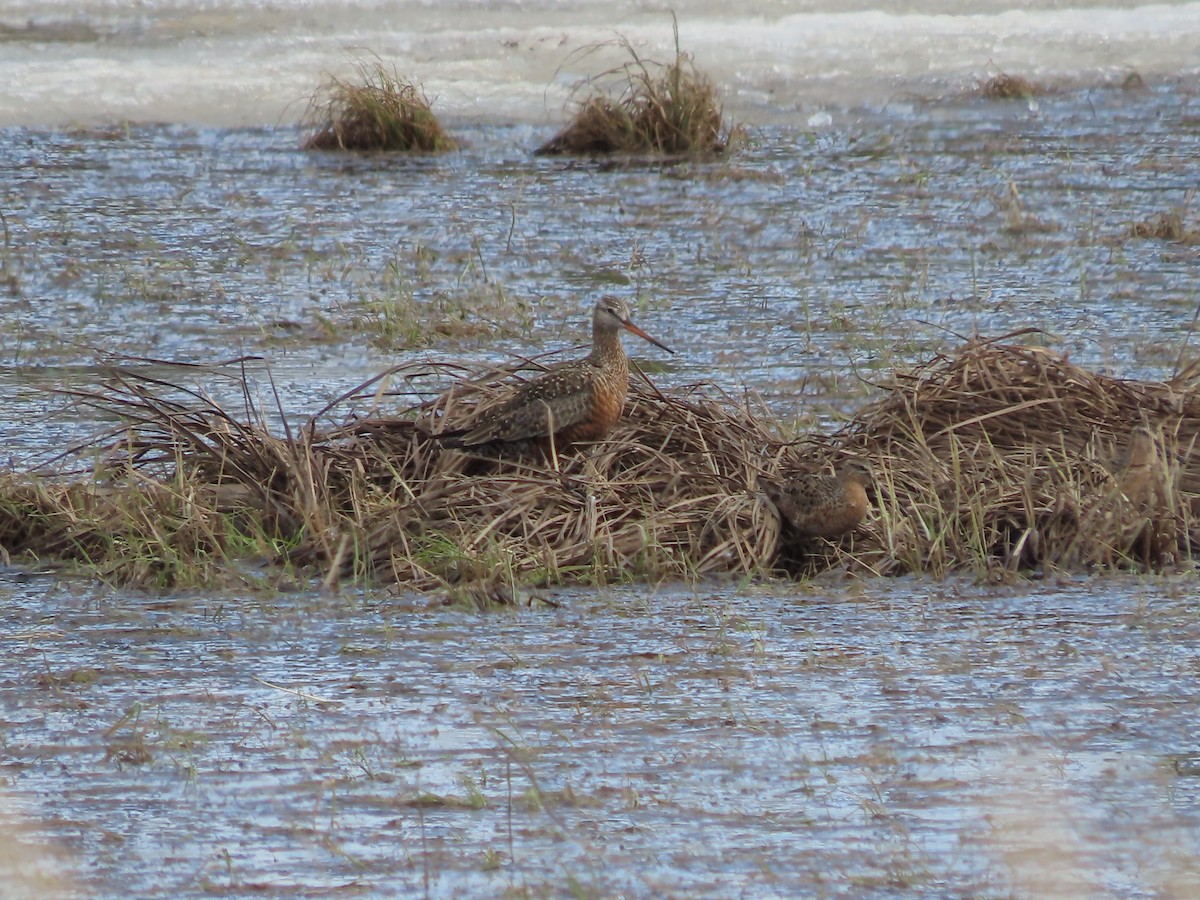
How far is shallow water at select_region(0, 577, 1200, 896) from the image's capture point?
4582mm

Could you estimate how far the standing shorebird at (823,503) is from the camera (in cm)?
666

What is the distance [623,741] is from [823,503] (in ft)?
5.39

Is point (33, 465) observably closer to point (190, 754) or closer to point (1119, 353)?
point (190, 754)

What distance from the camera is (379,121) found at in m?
17.2

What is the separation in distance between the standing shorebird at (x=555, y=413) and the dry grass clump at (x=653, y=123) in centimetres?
961

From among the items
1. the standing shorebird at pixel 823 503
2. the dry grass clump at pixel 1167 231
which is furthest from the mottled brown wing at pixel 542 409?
the dry grass clump at pixel 1167 231

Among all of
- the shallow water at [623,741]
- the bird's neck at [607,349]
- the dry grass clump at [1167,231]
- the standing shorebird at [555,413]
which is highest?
the bird's neck at [607,349]

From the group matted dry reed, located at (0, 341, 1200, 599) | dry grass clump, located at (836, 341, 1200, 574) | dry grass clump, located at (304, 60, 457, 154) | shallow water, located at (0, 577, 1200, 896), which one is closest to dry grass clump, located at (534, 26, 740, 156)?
dry grass clump, located at (304, 60, 457, 154)

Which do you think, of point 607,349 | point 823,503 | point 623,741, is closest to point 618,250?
point 607,349

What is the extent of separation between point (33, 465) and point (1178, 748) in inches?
184

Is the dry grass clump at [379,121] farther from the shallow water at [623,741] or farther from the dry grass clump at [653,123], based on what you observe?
the shallow water at [623,741]

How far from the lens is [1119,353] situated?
9.99m

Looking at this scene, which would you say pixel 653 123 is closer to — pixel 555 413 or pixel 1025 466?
pixel 555 413

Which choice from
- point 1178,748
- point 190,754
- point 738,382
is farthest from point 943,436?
point 190,754
